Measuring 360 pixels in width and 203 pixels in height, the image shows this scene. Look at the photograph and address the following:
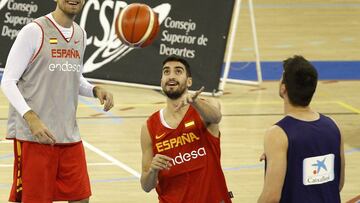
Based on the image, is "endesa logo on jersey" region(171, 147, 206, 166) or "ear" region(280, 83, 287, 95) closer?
"ear" region(280, 83, 287, 95)

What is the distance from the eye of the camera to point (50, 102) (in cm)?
670

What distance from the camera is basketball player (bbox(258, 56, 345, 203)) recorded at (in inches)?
209

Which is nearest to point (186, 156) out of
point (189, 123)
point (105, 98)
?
point (189, 123)

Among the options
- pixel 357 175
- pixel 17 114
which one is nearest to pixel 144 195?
pixel 357 175

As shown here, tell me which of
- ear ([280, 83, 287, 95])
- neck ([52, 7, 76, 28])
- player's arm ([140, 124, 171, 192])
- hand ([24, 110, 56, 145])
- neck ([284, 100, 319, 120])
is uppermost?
neck ([52, 7, 76, 28])

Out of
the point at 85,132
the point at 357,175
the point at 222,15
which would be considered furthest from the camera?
the point at 222,15

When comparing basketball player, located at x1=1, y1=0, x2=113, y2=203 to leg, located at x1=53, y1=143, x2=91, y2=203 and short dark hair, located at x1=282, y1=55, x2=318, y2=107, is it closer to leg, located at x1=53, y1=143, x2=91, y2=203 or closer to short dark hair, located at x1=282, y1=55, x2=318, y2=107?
leg, located at x1=53, y1=143, x2=91, y2=203

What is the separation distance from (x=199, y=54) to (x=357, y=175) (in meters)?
3.84

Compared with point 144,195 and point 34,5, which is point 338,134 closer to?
point 144,195

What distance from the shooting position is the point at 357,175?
9984 mm

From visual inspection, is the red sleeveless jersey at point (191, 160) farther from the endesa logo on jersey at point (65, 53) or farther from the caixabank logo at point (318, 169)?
the caixabank logo at point (318, 169)

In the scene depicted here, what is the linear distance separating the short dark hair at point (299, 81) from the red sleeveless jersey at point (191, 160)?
130cm

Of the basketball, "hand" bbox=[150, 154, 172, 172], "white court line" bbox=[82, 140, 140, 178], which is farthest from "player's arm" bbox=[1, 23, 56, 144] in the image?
the basketball

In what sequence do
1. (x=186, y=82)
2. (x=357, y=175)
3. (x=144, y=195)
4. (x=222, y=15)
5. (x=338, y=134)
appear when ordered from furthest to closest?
(x=222, y=15)
(x=357, y=175)
(x=144, y=195)
(x=186, y=82)
(x=338, y=134)
